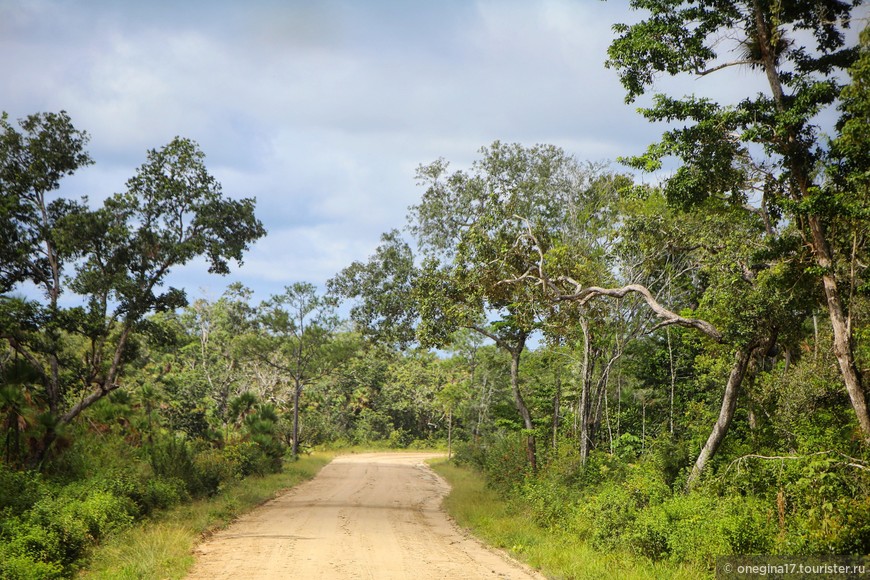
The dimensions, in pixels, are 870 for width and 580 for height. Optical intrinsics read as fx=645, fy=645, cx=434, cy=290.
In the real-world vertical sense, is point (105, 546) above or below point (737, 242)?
below

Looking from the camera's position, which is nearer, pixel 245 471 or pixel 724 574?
pixel 724 574

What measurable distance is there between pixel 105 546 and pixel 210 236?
33.5 ft

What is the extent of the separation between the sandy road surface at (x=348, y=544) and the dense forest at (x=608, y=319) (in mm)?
2259

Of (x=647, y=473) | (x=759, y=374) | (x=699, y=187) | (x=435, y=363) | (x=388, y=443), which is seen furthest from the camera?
(x=435, y=363)

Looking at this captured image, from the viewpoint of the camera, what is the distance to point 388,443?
59.8 m

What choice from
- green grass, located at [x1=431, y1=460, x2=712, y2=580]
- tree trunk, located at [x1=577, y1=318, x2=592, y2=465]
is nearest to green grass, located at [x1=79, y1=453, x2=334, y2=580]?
green grass, located at [x1=431, y1=460, x2=712, y2=580]

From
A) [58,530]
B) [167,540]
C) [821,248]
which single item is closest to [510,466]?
[167,540]

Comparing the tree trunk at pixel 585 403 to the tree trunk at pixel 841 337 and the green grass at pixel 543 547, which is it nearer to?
the green grass at pixel 543 547

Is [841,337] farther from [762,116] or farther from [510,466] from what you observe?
[510,466]

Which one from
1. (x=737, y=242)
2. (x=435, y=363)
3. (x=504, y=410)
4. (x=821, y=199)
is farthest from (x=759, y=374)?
(x=435, y=363)

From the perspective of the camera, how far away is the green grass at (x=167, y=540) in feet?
33.0

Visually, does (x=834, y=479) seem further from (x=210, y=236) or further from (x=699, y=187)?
(x=210, y=236)

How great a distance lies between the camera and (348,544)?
12.7m

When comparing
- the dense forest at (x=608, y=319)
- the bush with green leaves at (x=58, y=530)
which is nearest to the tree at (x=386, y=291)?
the dense forest at (x=608, y=319)
